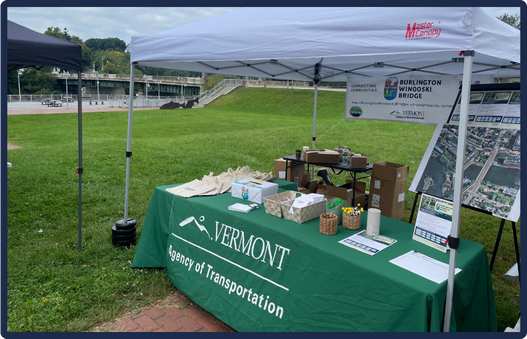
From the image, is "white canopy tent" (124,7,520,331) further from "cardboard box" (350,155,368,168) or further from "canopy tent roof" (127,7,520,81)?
"cardboard box" (350,155,368,168)

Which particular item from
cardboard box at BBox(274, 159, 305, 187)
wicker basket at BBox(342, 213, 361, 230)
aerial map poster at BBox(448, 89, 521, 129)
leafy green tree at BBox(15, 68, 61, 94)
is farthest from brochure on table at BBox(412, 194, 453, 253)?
leafy green tree at BBox(15, 68, 61, 94)

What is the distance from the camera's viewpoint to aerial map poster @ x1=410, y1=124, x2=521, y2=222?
307 cm

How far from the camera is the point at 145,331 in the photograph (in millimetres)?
3047

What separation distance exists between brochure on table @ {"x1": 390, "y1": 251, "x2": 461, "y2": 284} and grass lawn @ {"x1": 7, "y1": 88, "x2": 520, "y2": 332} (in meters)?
1.50

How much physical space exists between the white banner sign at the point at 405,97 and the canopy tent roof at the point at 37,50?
4071 millimetres

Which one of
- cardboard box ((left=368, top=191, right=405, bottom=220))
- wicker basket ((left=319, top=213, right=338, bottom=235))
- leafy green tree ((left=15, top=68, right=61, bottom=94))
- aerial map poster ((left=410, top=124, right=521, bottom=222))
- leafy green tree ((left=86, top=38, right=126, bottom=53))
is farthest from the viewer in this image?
leafy green tree ((left=86, top=38, right=126, bottom=53))

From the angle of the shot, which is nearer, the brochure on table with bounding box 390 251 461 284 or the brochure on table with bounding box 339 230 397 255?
the brochure on table with bounding box 390 251 461 284

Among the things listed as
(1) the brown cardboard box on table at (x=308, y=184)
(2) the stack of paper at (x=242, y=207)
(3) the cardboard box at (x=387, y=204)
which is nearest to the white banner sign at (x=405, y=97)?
(3) the cardboard box at (x=387, y=204)

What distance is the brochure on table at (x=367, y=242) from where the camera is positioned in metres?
2.50

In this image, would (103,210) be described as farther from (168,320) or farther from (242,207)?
(242,207)

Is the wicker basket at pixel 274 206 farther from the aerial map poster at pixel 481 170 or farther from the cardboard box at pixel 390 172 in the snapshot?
the cardboard box at pixel 390 172

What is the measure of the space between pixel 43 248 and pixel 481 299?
4695 mm

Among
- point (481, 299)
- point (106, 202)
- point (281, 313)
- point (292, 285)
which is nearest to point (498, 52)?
point (481, 299)

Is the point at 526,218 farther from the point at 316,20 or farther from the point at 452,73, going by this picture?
the point at 452,73
